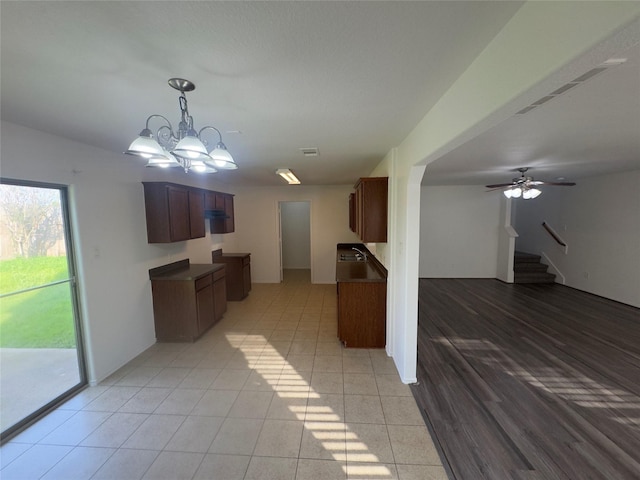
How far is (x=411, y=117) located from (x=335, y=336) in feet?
9.69

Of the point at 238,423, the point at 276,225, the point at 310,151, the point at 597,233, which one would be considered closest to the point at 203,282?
the point at 238,423

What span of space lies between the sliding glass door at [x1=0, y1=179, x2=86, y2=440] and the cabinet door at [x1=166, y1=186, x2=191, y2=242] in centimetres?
106

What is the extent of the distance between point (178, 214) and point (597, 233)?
7909mm

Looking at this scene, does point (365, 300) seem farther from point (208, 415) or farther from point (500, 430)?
point (208, 415)

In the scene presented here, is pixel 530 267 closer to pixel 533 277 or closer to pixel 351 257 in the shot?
pixel 533 277

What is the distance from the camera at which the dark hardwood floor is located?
5.98 feet

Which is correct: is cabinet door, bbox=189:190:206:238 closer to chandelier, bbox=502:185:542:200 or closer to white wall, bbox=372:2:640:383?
white wall, bbox=372:2:640:383

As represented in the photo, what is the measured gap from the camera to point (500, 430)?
2.07 meters

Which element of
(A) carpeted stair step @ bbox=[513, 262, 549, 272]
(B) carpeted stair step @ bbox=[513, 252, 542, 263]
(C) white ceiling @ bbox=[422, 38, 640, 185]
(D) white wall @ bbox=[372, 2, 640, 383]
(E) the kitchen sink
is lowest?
(A) carpeted stair step @ bbox=[513, 262, 549, 272]

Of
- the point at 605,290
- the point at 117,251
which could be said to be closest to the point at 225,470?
the point at 117,251

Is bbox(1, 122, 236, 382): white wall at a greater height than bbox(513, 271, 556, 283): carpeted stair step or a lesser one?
greater

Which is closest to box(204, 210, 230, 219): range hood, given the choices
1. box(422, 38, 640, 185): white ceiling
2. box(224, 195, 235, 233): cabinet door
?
box(224, 195, 235, 233): cabinet door

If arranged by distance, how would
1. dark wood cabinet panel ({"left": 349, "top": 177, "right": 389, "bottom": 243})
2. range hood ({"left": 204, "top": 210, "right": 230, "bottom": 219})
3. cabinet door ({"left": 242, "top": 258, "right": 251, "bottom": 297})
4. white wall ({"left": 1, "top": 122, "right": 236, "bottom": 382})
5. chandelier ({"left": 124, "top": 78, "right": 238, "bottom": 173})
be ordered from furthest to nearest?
1. cabinet door ({"left": 242, "top": 258, "right": 251, "bottom": 297})
2. range hood ({"left": 204, "top": 210, "right": 230, "bottom": 219})
3. dark wood cabinet panel ({"left": 349, "top": 177, "right": 389, "bottom": 243})
4. white wall ({"left": 1, "top": 122, "right": 236, "bottom": 382})
5. chandelier ({"left": 124, "top": 78, "right": 238, "bottom": 173})

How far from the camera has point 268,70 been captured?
1.38 m
